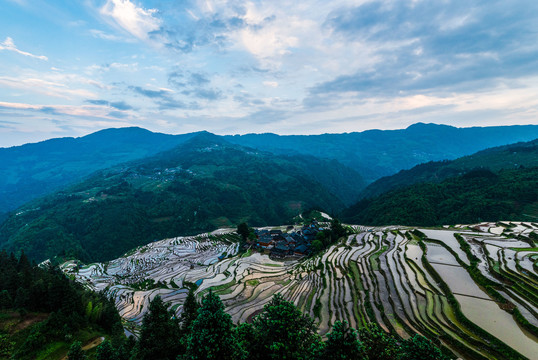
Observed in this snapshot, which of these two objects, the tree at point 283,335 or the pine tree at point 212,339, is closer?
the pine tree at point 212,339

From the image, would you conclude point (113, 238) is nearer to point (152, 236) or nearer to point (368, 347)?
point (152, 236)

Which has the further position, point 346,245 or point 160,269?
point 160,269

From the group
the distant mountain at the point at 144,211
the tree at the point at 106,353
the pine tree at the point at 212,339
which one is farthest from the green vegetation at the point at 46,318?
the distant mountain at the point at 144,211

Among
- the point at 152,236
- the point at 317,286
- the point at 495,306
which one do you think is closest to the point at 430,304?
the point at 495,306

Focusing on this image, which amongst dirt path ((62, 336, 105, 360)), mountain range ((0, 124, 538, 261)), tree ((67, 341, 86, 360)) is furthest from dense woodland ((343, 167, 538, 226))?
tree ((67, 341, 86, 360))

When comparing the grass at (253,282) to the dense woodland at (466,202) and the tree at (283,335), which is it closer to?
the tree at (283,335)

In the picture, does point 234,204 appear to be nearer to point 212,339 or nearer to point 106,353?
point 106,353
